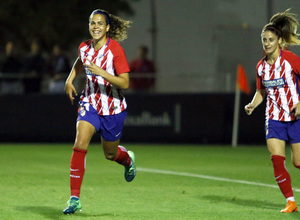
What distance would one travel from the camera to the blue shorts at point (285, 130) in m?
8.56

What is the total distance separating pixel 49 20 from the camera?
94.2 ft

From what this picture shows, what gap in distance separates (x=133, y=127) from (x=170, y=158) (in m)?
3.80

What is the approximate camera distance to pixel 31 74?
2030 cm

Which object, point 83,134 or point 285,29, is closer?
point 83,134

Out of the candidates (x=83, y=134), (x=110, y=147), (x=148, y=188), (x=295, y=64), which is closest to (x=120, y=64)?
(x=83, y=134)

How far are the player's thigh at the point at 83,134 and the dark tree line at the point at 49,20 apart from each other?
66.7 ft

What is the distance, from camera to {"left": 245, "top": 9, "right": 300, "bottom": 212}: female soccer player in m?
8.56

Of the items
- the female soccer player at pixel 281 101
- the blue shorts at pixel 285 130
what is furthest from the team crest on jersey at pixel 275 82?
the blue shorts at pixel 285 130

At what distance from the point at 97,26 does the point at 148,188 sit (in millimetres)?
2964

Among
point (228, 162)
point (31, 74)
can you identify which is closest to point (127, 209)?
point (228, 162)

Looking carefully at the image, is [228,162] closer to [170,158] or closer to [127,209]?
[170,158]

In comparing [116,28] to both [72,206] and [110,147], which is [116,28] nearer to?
[110,147]

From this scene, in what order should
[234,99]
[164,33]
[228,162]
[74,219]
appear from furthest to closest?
[164,33] < [234,99] < [228,162] < [74,219]

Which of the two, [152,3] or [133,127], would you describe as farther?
[152,3]
